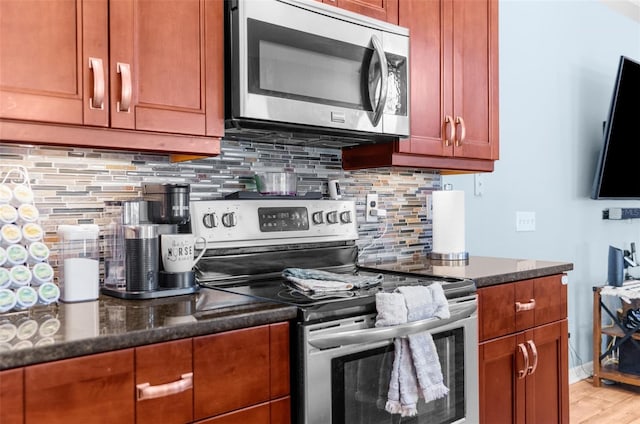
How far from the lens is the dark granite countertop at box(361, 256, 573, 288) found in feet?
6.87

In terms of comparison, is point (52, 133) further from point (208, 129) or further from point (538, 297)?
point (538, 297)

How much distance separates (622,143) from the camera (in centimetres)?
391

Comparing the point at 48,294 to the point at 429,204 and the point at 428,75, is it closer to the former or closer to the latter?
the point at 428,75

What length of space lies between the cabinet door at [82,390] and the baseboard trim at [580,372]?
335 centimetres

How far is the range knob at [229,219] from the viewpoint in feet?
6.43

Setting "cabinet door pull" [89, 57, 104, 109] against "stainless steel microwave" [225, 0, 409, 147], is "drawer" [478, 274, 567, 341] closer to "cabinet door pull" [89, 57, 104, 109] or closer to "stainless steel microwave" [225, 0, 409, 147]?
"stainless steel microwave" [225, 0, 409, 147]

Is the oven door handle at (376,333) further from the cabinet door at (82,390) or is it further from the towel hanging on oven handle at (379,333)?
the cabinet door at (82,390)

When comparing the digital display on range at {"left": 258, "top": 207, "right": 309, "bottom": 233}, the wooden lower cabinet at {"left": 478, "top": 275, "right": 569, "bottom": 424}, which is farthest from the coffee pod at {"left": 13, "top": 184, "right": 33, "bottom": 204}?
the wooden lower cabinet at {"left": 478, "top": 275, "right": 569, "bottom": 424}

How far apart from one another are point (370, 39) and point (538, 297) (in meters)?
1.25

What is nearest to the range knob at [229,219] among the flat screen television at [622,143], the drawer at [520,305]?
the drawer at [520,305]

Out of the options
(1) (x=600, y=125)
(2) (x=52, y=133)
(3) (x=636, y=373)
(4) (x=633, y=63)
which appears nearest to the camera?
(2) (x=52, y=133)

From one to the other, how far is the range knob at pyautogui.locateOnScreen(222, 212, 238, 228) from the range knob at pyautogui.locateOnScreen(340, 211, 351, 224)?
50 centimetres

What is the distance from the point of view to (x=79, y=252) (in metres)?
1.64

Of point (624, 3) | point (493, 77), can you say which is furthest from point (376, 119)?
point (624, 3)
